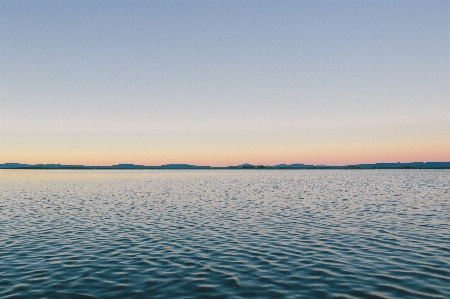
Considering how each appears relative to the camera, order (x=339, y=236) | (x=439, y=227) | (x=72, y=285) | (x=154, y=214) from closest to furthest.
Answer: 1. (x=72, y=285)
2. (x=339, y=236)
3. (x=439, y=227)
4. (x=154, y=214)

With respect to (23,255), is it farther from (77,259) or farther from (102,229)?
(102,229)

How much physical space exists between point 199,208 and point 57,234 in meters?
19.2

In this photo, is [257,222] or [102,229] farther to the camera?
[257,222]

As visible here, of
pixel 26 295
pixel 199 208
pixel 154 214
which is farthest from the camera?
pixel 199 208

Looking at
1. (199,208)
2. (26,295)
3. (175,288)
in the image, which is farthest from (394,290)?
(199,208)

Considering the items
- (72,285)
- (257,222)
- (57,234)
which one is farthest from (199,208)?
(72,285)

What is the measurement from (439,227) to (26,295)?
101 ft

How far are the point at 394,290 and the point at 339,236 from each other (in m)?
11.7

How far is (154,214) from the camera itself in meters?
39.3

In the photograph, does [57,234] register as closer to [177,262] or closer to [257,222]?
[177,262]

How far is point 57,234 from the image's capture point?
2828 centimetres

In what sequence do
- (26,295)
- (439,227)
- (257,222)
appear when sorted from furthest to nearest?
(257,222) < (439,227) < (26,295)

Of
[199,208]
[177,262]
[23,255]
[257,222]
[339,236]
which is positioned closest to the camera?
[177,262]

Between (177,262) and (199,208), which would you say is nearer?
(177,262)
